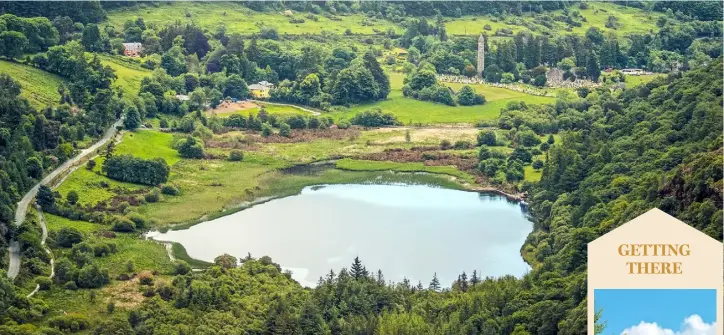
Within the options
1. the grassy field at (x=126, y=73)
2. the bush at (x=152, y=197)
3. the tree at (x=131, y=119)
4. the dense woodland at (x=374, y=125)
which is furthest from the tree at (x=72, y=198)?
the grassy field at (x=126, y=73)

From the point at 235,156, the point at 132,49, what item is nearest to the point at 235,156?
the point at 235,156

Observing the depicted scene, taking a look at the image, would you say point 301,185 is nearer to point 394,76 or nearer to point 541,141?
point 541,141

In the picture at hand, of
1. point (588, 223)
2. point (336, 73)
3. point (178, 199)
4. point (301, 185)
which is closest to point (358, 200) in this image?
point (301, 185)

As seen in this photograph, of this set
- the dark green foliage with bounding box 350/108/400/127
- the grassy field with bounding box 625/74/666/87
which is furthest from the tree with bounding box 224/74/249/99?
the grassy field with bounding box 625/74/666/87

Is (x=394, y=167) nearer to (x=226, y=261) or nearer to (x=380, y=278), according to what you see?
(x=226, y=261)

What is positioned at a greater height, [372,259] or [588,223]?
[588,223]
